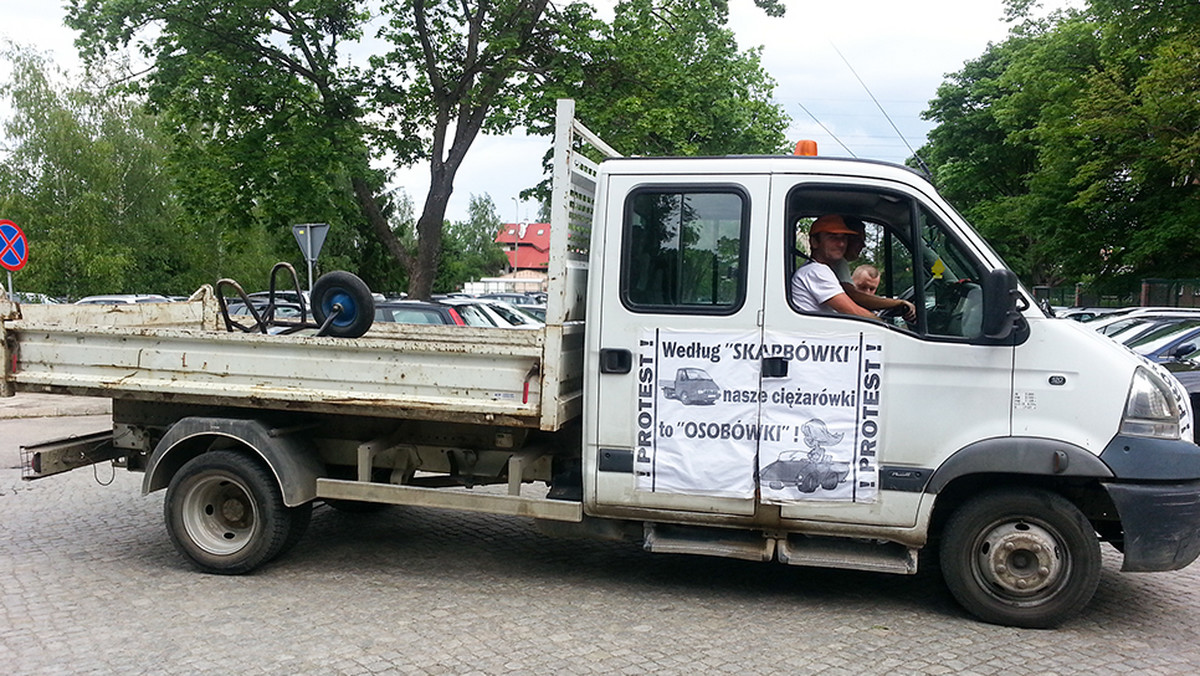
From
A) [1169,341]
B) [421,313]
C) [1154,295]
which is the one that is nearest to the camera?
[1169,341]

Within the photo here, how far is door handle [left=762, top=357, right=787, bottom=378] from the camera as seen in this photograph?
17.2ft

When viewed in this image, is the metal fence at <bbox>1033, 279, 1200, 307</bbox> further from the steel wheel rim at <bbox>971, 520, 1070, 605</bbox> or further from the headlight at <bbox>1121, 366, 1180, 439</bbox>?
the steel wheel rim at <bbox>971, 520, 1070, 605</bbox>

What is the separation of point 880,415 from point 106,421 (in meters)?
12.3

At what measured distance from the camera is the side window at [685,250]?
534cm

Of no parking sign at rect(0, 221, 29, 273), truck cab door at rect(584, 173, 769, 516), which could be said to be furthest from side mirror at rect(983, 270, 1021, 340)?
no parking sign at rect(0, 221, 29, 273)

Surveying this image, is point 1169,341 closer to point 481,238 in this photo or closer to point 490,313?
point 490,313

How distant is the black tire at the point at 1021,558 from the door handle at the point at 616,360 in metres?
1.96

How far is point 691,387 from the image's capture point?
211 inches

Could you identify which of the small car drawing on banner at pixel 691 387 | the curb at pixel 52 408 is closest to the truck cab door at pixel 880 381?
the small car drawing on banner at pixel 691 387

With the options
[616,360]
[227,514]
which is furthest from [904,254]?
[227,514]

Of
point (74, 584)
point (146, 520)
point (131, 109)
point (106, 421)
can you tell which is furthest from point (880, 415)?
point (131, 109)

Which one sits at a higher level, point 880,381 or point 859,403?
point 880,381

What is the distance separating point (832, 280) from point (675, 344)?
3.08ft

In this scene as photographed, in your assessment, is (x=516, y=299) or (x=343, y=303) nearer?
(x=343, y=303)
